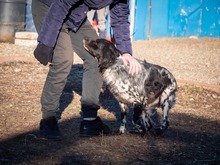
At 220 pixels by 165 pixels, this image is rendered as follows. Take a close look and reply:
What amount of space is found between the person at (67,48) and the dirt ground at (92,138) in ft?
0.74

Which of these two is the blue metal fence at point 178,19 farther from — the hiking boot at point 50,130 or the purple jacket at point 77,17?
the hiking boot at point 50,130

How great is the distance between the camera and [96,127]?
14.1 feet

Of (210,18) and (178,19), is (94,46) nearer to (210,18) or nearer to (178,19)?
(178,19)

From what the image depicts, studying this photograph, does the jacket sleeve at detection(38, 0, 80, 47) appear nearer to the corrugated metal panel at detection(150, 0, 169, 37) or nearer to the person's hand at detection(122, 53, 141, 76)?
the person's hand at detection(122, 53, 141, 76)

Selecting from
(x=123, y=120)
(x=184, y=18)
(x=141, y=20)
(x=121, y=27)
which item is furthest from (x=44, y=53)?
(x=184, y=18)

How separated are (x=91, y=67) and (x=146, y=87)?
30.9 inches

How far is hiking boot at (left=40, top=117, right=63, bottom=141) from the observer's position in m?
4.08

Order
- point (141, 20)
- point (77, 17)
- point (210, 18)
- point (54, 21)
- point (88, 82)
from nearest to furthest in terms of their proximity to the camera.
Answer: point (54, 21) → point (77, 17) → point (88, 82) → point (141, 20) → point (210, 18)

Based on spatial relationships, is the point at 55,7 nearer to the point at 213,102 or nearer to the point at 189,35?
the point at 213,102

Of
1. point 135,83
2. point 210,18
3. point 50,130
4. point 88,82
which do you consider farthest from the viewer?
point 210,18

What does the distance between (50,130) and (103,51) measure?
1118 millimetres

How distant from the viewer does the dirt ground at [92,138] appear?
369 cm

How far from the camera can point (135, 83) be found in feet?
14.7

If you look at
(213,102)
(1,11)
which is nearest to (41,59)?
(213,102)
